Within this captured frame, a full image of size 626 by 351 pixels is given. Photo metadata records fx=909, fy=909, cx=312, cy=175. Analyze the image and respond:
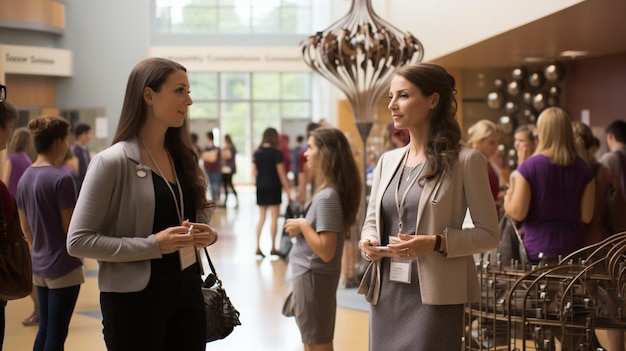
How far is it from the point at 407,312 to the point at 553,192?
2600 mm

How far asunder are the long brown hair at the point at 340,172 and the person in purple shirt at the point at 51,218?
149cm

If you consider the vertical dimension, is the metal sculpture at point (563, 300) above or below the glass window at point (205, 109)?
below

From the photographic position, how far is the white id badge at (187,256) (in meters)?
3.25

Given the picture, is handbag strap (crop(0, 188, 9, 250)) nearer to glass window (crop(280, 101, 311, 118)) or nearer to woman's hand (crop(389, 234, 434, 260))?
woman's hand (crop(389, 234, 434, 260))

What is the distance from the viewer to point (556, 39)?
9805 mm

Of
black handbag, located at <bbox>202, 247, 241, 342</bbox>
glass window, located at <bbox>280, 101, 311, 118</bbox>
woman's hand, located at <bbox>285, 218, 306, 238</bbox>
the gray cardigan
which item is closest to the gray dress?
black handbag, located at <bbox>202, 247, 241, 342</bbox>

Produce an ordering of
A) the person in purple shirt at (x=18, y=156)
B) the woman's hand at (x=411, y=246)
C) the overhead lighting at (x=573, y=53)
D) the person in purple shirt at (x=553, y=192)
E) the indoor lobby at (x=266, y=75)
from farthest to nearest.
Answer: the overhead lighting at (x=573, y=53)
the person in purple shirt at (x=18, y=156)
the indoor lobby at (x=266, y=75)
the person in purple shirt at (x=553, y=192)
the woman's hand at (x=411, y=246)

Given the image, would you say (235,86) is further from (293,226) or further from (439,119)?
(439,119)

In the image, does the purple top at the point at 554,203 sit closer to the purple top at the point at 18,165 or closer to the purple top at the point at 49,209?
the purple top at the point at 49,209

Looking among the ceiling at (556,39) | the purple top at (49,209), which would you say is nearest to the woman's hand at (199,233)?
the purple top at (49,209)

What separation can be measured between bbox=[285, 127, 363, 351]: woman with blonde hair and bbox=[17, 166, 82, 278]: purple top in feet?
4.34

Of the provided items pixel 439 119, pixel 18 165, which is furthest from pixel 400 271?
pixel 18 165

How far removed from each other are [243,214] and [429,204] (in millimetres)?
15950

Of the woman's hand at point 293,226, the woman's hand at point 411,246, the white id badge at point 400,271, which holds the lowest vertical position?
the woman's hand at point 293,226
